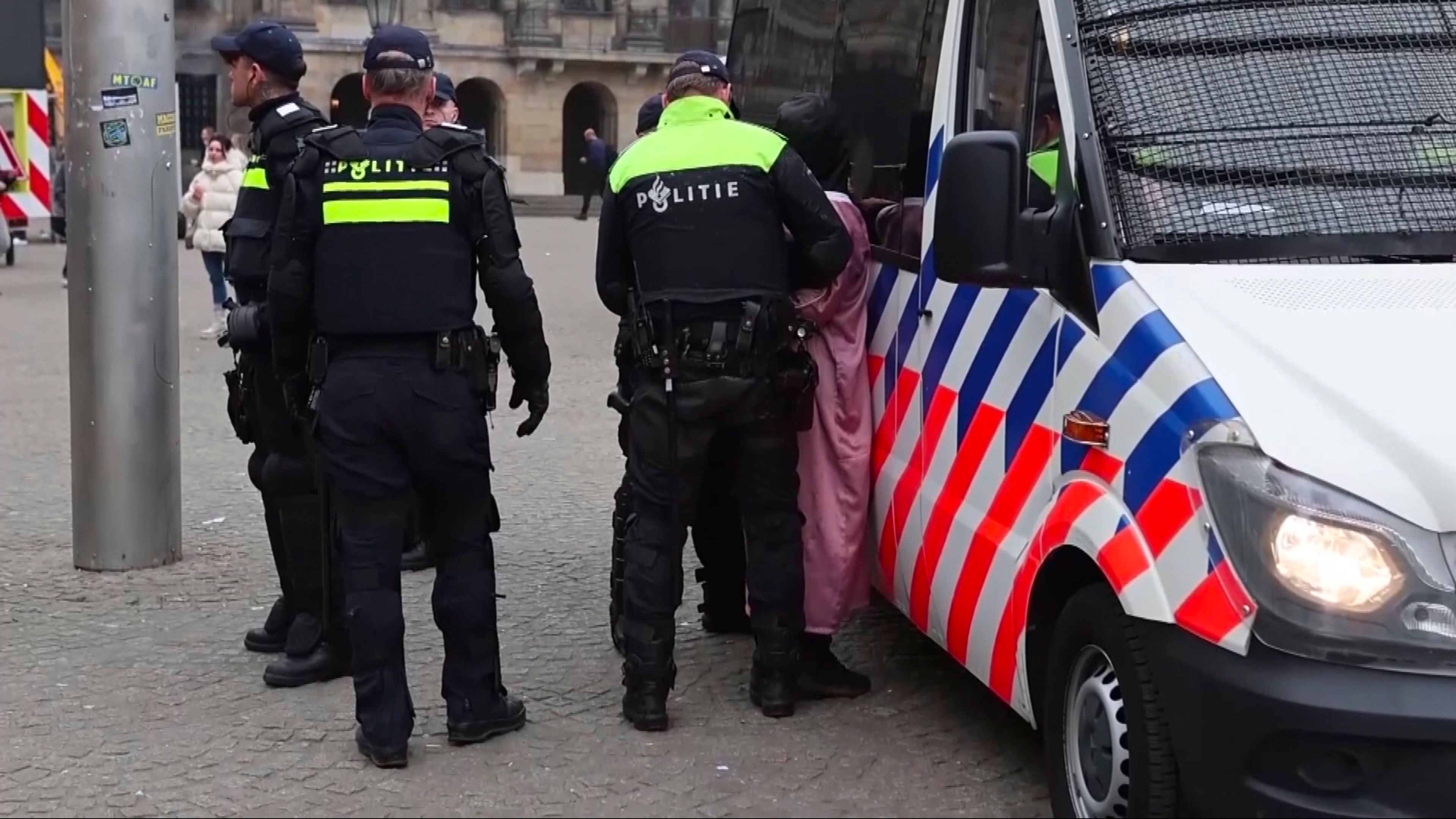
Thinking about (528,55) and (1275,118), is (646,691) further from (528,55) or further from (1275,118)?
(528,55)

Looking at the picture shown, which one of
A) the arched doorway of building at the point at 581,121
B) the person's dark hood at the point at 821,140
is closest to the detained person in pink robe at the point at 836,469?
the person's dark hood at the point at 821,140

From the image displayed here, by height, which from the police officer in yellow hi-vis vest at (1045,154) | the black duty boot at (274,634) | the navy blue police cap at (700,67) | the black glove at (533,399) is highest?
the navy blue police cap at (700,67)

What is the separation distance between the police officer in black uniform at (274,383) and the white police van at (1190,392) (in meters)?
1.88

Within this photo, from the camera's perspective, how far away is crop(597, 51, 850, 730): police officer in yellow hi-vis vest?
5.09 m

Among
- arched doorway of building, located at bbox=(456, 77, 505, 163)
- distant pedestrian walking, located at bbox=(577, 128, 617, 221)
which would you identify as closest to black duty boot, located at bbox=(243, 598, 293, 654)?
distant pedestrian walking, located at bbox=(577, 128, 617, 221)

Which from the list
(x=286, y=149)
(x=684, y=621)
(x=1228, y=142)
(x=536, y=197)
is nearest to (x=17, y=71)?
A: (x=286, y=149)

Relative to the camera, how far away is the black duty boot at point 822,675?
18.1ft

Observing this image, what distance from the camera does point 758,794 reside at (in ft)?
15.4

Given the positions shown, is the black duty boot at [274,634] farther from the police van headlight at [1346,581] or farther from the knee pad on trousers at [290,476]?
the police van headlight at [1346,581]

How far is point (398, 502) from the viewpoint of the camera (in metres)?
4.94

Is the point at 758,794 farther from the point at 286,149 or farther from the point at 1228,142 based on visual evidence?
the point at 286,149

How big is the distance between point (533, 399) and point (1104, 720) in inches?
78.4

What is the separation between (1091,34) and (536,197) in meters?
46.7

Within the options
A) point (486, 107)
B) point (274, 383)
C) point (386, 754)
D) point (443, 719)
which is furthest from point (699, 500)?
point (486, 107)
